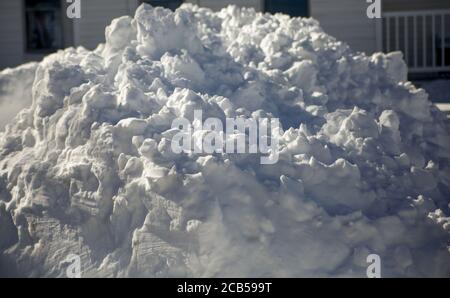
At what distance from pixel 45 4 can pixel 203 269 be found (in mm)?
8431

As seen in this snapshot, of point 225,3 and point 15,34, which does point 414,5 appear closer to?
point 225,3

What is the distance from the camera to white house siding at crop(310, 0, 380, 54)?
1065 centimetres

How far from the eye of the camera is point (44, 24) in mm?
12359

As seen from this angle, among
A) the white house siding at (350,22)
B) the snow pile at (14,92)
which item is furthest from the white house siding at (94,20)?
the snow pile at (14,92)

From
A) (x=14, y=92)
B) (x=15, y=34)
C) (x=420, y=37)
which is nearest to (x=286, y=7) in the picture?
(x=420, y=37)

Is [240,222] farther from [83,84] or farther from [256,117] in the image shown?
[83,84]

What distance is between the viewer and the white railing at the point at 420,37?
10555 millimetres

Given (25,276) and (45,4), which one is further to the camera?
(45,4)

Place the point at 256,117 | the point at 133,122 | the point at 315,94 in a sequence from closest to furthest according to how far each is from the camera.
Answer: the point at 133,122 < the point at 256,117 < the point at 315,94

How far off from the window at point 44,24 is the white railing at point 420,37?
4.90 metres

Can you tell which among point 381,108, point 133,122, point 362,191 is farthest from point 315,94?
point 133,122

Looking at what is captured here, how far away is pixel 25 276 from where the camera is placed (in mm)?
5363

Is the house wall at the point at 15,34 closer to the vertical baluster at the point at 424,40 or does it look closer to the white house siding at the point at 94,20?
the white house siding at the point at 94,20

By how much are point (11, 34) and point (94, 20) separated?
1.67 m
